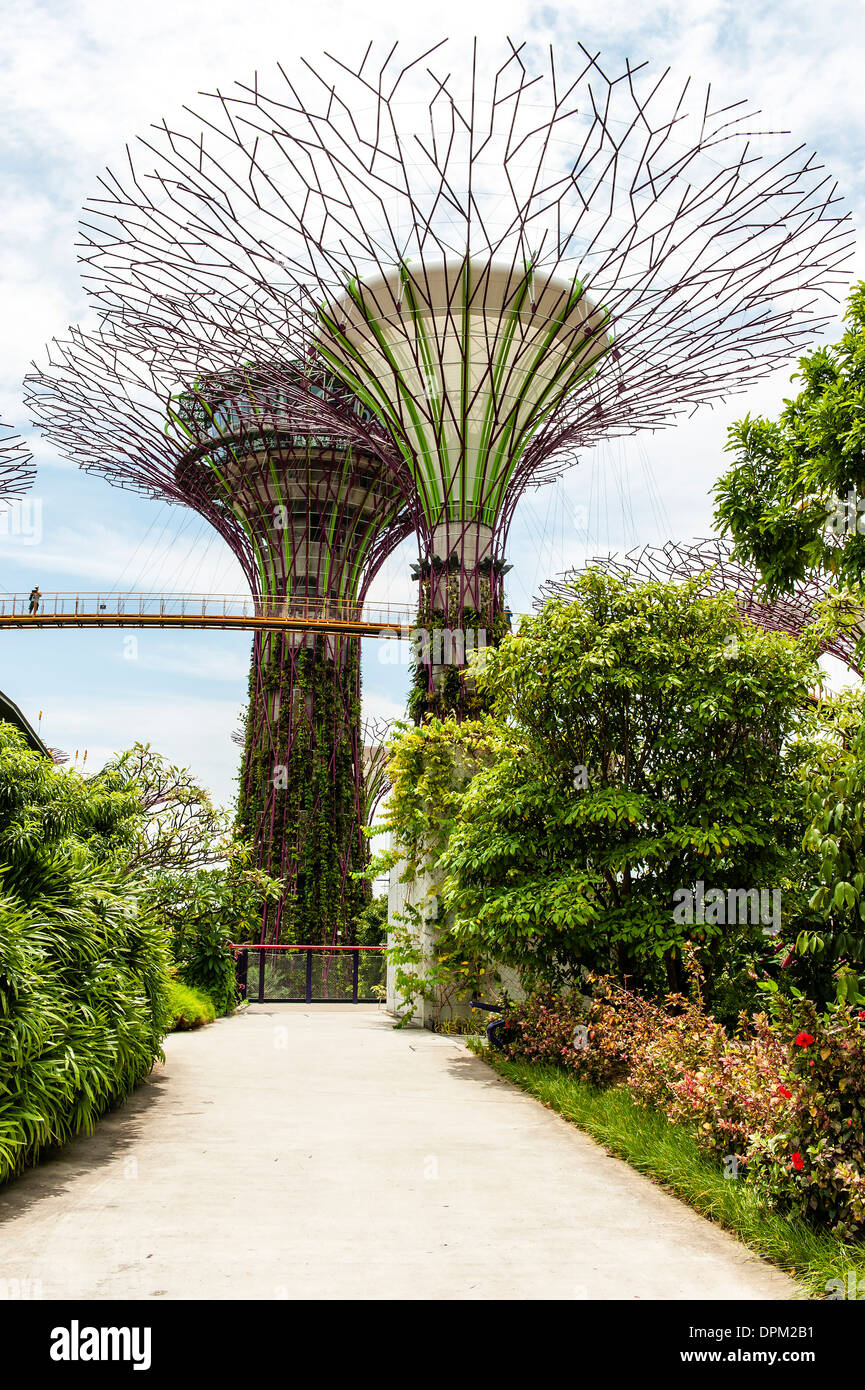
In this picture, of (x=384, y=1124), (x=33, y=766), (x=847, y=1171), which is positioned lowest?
(x=384, y=1124)

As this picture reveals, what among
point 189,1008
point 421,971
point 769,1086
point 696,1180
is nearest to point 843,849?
point 769,1086

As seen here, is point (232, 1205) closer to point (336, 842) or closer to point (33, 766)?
point (33, 766)

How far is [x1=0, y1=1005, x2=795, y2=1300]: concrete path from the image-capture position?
4.91 m

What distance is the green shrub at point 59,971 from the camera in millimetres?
6613

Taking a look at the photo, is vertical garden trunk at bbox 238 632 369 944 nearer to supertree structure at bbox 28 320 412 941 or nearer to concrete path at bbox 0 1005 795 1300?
supertree structure at bbox 28 320 412 941

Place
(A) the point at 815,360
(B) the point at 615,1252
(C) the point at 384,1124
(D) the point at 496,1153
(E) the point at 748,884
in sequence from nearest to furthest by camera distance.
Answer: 1. (B) the point at 615,1252
2. (A) the point at 815,360
3. (D) the point at 496,1153
4. (C) the point at 384,1124
5. (E) the point at 748,884

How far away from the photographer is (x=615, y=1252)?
17.7ft

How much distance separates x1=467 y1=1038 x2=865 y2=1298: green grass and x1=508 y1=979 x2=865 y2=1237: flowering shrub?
0.37 ft

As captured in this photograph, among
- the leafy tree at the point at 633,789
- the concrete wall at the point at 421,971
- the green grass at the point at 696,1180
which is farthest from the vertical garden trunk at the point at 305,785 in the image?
the green grass at the point at 696,1180

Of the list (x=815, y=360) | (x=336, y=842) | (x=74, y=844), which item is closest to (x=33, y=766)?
(x=74, y=844)

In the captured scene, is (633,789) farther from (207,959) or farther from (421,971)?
(207,959)

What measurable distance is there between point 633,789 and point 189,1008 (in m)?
8.52

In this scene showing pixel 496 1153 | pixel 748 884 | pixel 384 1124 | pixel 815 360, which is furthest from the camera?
pixel 748 884

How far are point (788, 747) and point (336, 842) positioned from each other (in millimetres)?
23160
